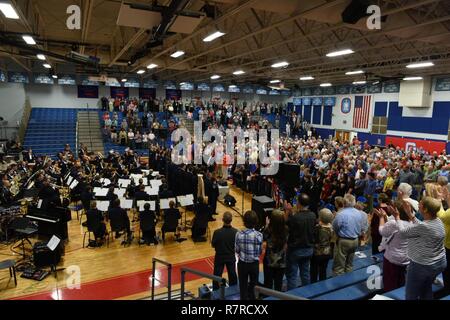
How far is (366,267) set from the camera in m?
5.43

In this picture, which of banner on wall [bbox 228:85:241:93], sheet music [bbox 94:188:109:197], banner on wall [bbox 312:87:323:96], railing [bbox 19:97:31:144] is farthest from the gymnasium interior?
banner on wall [bbox 228:85:241:93]

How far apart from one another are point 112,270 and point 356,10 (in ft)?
24.1

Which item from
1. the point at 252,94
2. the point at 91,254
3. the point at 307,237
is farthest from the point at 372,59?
the point at 252,94

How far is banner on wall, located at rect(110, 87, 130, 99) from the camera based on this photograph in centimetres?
2659

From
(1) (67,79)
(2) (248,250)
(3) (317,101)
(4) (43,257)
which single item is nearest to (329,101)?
(3) (317,101)

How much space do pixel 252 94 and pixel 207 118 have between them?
8.62 m

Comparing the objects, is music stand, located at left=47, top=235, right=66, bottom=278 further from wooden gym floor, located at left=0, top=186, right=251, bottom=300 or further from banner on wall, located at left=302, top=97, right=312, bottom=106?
banner on wall, located at left=302, top=97, right=312, bottom=106

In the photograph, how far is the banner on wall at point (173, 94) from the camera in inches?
1136

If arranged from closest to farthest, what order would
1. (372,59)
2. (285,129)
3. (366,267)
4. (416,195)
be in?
(366,267)
(416,195)
(372,59)
(285,129)

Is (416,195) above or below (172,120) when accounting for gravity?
below

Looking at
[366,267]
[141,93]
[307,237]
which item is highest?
[141,93]

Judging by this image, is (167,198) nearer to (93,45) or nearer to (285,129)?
(93,45)

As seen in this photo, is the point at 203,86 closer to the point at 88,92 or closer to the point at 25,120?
the point at 88,92

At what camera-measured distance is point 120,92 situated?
88.3 feet
